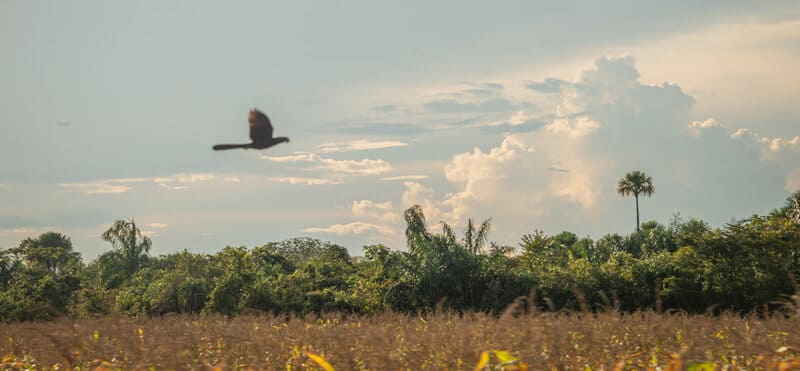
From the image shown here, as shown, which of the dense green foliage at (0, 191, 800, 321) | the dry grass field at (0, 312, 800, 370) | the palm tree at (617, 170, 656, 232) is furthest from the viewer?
the palm tree at (617, 170, 656, 232)

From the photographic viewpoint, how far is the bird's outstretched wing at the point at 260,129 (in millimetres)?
4805

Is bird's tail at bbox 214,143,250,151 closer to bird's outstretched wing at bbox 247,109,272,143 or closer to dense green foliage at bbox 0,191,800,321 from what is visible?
bird's outstretched wing at bbox 247,109,272,143

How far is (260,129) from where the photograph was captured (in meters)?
4.80

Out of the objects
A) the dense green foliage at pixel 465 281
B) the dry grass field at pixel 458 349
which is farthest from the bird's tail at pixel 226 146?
the dense green foliage at pixel 465 281

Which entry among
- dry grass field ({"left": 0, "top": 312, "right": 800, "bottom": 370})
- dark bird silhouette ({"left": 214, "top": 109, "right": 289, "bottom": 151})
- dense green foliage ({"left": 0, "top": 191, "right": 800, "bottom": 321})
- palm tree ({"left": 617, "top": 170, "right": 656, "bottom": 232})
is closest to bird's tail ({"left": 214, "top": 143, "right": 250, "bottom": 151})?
dark bird silhouette ({"left": 214, "top": 109, "right": 289, "bottom": 151})

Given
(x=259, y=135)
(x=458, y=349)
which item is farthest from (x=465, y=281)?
(x=259, y=135)

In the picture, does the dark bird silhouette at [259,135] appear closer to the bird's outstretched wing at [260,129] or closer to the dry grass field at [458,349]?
the bird's outstretched wing at [260,129]

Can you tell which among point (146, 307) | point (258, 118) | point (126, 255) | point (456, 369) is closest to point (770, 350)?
point (456, 369)

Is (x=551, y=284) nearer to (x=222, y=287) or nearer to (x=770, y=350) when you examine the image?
(x=222, y=287)

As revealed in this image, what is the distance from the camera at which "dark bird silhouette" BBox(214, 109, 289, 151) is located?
15.8ft

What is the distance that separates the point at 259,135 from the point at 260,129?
4 centimetres

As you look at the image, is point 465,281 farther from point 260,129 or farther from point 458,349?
point 260,129

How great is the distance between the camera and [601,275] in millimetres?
22547

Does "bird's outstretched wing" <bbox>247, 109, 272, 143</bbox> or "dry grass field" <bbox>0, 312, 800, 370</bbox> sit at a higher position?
"bird's outstretched wing" <bbox>247, 109, 272, 143</bbox>
